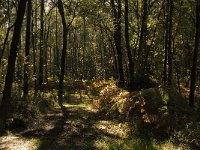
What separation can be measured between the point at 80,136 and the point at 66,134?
27.2 inches

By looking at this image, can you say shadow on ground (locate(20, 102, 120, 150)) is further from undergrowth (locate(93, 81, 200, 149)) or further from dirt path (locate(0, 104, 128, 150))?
undergrowth (locate(93, 81, 200, 149))

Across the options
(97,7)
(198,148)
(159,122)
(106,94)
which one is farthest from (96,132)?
(97,7)

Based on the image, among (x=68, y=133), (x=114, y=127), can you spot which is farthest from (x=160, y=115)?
(x=68, y=133)

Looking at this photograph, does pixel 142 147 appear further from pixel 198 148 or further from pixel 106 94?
pixel 106 94

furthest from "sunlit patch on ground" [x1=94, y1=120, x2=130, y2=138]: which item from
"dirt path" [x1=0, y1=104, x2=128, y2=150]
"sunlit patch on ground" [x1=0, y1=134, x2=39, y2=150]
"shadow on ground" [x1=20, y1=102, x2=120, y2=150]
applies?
"sunlit patch on ground" [x1=0, y1=134, x2=39, y2=150]

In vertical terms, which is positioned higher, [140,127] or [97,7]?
[97,7]

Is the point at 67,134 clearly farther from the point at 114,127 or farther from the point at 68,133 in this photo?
the point at 114,127

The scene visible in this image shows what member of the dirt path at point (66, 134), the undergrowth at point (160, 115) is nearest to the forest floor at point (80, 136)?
the dirt path at point (66, 134)

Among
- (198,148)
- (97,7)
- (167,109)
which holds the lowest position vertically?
(198,148)

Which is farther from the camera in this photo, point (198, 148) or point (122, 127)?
point (122, 127)

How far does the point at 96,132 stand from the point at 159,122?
233 centimetres

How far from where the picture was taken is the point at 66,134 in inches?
528

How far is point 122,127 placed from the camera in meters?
14.5

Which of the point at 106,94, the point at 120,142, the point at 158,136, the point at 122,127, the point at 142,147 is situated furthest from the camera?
the point at 106,94
